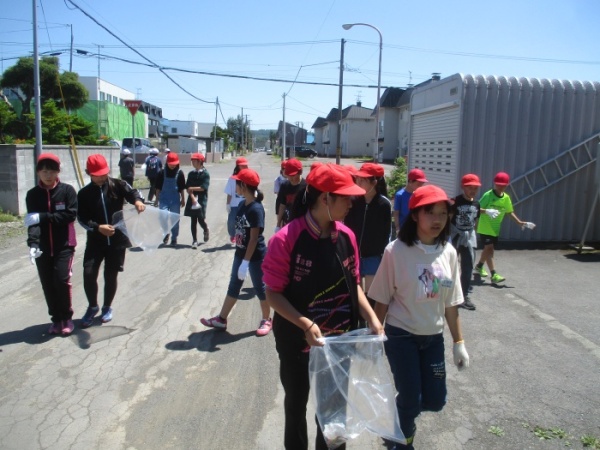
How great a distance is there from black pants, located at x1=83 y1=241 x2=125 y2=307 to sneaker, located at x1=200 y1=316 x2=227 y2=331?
43.6 inches

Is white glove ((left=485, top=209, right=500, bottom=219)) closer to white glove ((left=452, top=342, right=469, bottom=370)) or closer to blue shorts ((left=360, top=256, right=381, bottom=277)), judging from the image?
blue shorts ((left=360, top=256, right=381, bottom=277))

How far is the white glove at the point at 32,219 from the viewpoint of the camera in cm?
504

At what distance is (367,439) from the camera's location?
3.70m

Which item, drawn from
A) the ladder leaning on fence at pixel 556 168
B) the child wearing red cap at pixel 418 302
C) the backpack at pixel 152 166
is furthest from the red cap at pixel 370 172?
the backpack at pixel 152 166

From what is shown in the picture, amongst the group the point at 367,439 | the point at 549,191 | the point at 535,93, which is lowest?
the point at 367,439

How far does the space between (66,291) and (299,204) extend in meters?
3.50

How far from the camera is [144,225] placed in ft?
19.3

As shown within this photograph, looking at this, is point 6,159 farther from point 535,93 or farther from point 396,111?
point 396,111

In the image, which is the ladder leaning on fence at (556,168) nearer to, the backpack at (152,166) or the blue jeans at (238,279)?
the blue jeans at (238,279)

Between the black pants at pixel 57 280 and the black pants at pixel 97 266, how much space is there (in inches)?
9.6

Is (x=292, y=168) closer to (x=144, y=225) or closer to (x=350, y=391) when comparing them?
(x=144, y=225)

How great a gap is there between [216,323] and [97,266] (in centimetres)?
144

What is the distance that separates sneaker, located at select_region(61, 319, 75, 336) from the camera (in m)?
5.37

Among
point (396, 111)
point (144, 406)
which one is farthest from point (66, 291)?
point (396, 111)
